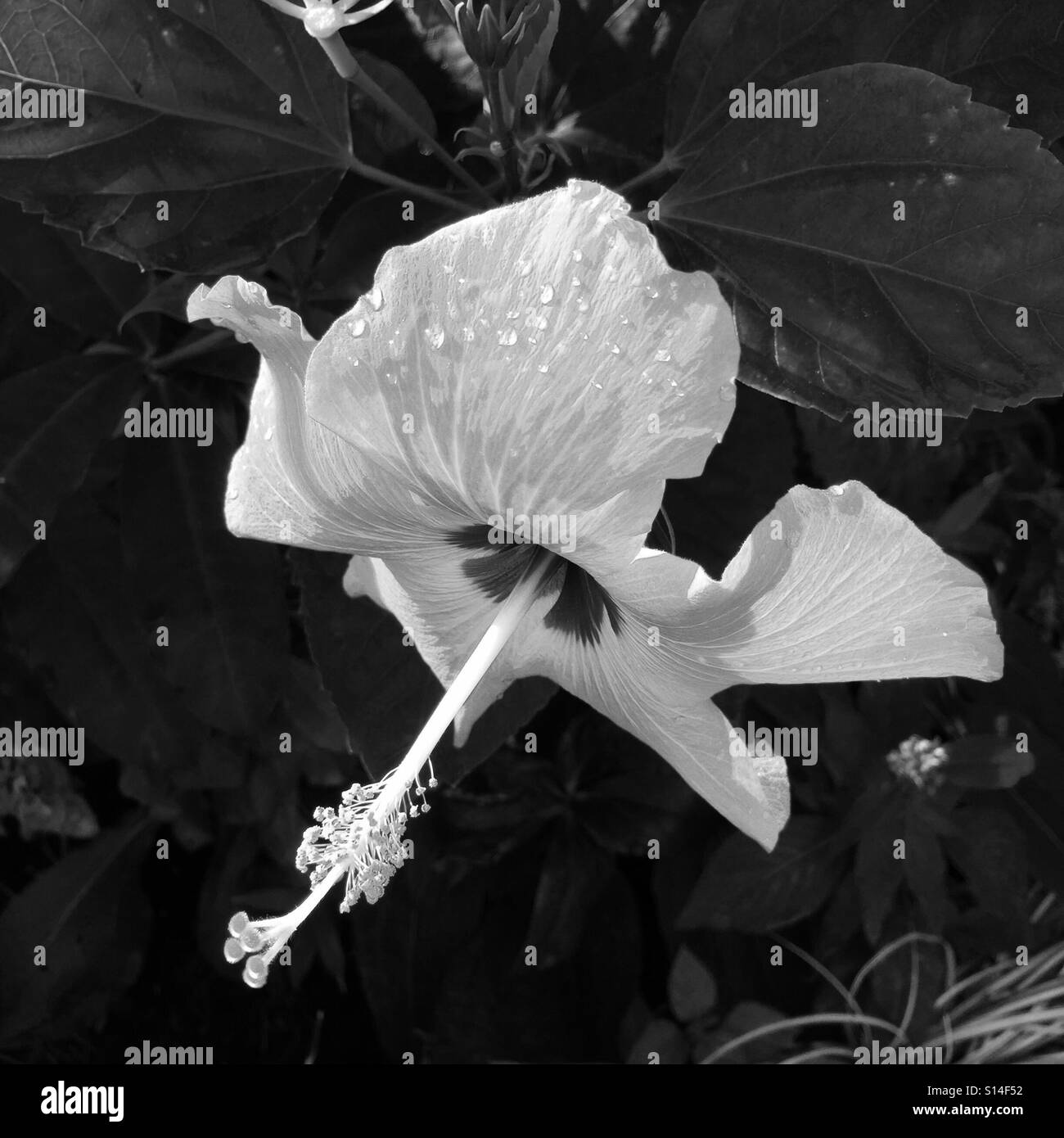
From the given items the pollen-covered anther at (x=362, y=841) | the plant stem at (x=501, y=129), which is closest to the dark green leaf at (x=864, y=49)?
the plant stem at (x=501, y=129)

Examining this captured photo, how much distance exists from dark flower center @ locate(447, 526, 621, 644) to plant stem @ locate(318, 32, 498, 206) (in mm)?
235

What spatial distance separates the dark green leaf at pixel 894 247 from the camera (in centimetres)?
56

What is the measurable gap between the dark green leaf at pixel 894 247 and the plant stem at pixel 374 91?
Result: 0.52 ft

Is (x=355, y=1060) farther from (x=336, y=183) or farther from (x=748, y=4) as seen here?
(x=748, y=4)

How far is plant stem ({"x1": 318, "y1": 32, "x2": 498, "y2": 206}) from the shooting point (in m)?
0.56

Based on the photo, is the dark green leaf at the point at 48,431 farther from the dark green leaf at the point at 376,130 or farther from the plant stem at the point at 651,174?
the plant stem at the point at 651,174

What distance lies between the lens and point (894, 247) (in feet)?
1.97

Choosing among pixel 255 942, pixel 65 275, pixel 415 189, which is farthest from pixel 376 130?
pixel 255 942

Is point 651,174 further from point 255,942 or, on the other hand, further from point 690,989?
point 690,989

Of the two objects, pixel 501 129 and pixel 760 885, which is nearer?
pixel 501 129

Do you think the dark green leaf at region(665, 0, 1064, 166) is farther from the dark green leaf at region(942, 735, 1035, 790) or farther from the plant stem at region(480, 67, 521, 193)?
the dark green leaf at region(942, 735, 1035, 790)

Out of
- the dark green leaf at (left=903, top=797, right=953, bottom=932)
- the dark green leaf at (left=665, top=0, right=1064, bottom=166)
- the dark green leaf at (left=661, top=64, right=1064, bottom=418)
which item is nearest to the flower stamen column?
the dark green leaf at (left=661, top=64, right=1064, bottom=418)

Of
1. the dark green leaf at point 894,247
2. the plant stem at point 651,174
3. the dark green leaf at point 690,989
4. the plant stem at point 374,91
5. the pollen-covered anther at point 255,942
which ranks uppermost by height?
the plant stem at point 651,174

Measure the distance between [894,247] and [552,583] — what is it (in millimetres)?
274
